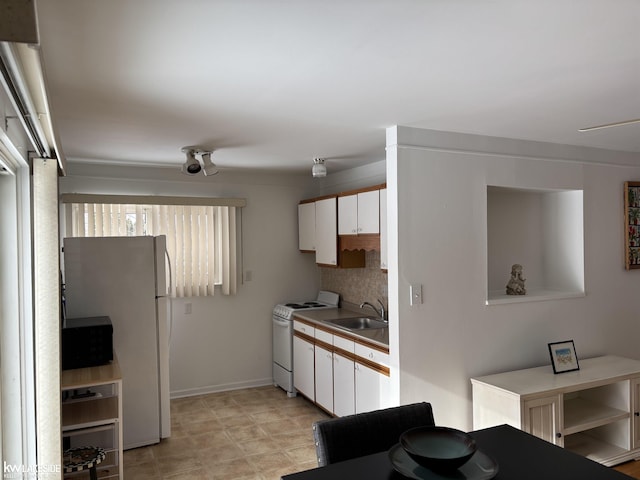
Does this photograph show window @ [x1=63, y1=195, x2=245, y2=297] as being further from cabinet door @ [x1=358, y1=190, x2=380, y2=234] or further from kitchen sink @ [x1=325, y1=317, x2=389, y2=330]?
cabinet door @ [x1=358, y1=190, x2=380, y2=234]

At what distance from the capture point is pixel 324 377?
444 cm

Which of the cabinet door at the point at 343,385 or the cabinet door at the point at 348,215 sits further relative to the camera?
the cabinet door at the point at 348,215

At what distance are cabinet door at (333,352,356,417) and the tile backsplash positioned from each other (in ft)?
2.89

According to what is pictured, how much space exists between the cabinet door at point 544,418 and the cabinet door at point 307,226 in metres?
2.78

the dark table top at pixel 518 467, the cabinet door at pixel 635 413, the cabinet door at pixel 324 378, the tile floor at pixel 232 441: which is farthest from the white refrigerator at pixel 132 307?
the cabinet door at pixel 635 413

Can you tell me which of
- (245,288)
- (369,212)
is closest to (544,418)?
(369,212)

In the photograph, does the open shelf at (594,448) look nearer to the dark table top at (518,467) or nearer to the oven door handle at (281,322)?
the dark table top at (518,467)

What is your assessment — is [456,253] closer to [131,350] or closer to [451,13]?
[451,13]

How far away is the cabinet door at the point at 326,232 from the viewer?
15.8ft

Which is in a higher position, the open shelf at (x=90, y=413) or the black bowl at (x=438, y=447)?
the black bowl at (x=438, y=447)

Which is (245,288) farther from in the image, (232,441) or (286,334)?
(232,441)

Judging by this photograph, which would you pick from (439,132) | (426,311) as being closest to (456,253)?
(426,311)

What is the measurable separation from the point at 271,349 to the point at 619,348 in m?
3.42

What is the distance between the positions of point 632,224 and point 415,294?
7.53 feet
